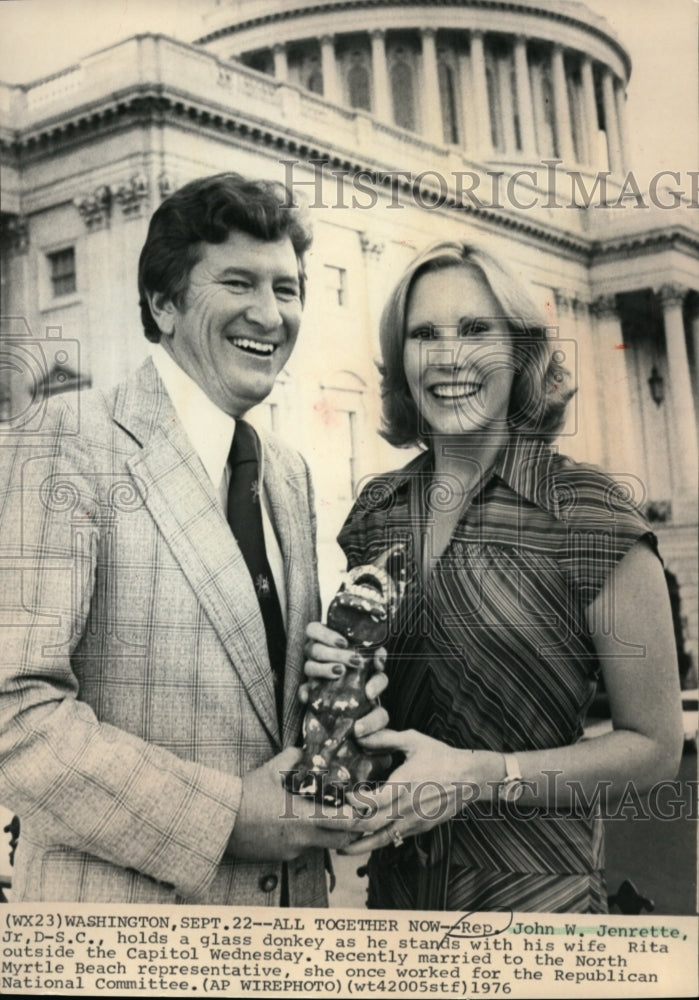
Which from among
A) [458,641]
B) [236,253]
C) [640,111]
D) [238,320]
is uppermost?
[640,111]

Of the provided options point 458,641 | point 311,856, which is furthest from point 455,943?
point 458,641

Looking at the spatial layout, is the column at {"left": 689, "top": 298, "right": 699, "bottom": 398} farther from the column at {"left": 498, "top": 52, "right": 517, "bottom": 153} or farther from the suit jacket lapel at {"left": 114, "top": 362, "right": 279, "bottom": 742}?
the suit jacket lapel at {"left": 114, "top": 362, "right": 279, "bottom": 742}

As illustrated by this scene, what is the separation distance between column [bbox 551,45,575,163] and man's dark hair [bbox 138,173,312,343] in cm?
133

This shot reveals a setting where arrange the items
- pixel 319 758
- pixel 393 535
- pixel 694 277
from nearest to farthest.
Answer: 1. pixel 319 758
2. pixel 393 535
3. pixel 694 277

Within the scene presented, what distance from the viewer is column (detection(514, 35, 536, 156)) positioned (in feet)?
15.4

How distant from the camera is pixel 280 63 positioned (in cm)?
470

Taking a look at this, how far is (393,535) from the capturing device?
4.29m

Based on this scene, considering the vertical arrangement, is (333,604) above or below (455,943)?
above

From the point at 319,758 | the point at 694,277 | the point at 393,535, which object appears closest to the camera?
the point at 319,758

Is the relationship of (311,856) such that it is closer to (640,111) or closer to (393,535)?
(393,535)

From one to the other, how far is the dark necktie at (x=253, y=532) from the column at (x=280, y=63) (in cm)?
175

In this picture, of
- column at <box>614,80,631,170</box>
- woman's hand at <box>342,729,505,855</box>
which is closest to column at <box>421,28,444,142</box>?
column at <box>614,80,631,170</box>

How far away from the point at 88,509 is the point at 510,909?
2.55 m
